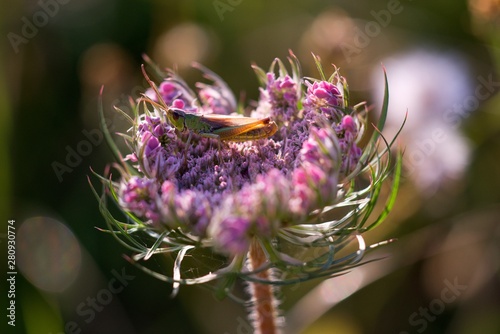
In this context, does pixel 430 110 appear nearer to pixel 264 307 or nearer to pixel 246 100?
pixel 246 100

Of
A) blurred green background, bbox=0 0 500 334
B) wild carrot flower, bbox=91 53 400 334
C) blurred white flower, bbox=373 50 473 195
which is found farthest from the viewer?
blurred white flower, bbox=373 50 473 195

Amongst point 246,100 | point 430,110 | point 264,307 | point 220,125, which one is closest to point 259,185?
point 220,125

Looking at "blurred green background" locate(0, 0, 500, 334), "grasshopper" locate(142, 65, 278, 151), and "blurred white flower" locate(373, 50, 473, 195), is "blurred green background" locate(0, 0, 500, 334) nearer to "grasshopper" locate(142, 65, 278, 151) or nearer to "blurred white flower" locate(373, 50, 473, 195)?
"blurred white flower" locate(373, 50, 473, 195)

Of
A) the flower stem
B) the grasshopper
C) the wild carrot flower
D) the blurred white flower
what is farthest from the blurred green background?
the grasshopper

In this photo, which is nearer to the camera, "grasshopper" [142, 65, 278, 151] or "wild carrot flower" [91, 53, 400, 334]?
"wild carrot flower" [91, 53, 400, 334]

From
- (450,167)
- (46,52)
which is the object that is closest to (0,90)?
(46,52)

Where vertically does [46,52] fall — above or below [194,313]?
above

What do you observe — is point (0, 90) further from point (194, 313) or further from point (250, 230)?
point (250, 230)
